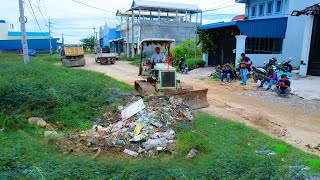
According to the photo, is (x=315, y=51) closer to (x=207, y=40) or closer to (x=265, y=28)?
(x=265, y=28)

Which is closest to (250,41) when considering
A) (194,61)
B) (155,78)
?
(194,61)

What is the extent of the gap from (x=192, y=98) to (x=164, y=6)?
2693 cm

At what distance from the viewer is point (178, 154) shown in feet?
17.9

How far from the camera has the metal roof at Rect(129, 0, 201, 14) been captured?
3253cm

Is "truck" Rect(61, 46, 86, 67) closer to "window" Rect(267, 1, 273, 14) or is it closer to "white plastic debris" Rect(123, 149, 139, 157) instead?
"window" Rect(267, 1, 273, 14)

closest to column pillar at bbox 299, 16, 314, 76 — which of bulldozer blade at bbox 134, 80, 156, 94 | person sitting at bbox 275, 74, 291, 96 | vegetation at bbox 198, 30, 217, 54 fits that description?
person sitting at bbox 275, 74, 291, 96

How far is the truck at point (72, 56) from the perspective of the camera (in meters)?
24.7

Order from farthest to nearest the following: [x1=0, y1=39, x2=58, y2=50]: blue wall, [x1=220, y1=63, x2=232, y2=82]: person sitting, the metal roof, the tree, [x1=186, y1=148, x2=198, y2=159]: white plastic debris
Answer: the tree, [x1=0, y1=39, x2=58, y2=50]: blue wall, the metal roof, [x1=220, y1=63, x2=232, y2=82]: person sitting, [x1=186, y1=148, x2=198, y2=159]: white plastic debris

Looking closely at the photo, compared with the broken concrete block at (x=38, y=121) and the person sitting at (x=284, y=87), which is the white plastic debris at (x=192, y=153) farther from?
the person sitting at (x=284, y=87)

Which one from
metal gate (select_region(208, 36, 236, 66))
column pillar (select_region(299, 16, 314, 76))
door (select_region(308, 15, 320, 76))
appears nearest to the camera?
column pillar (select_region(299, 16, 314, 76))

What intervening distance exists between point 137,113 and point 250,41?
535 inches

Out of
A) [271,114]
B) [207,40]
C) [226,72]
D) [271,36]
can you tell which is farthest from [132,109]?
[207,40]

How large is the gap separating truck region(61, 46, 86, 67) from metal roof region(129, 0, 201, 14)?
10298 millimetres

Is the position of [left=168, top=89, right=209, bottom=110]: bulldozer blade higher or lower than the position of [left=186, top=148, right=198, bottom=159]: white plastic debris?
higher
